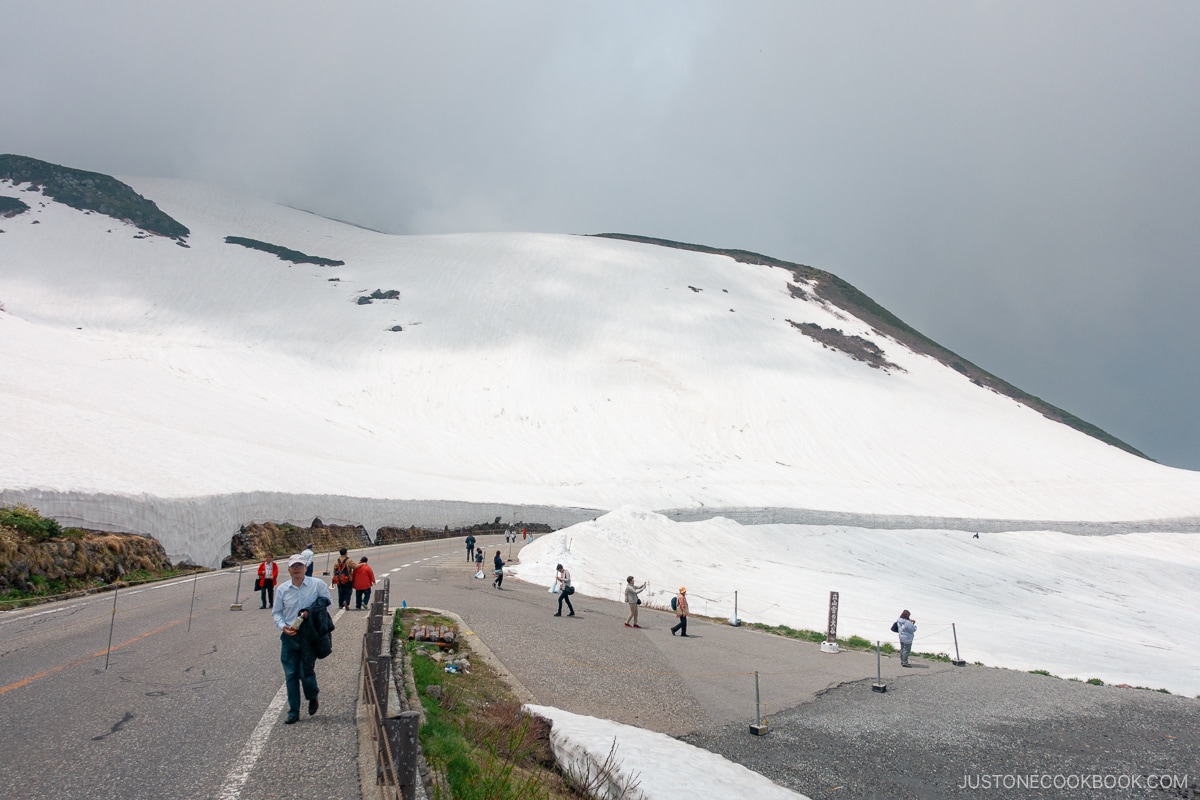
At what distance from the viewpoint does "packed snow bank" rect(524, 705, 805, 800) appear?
5902 millimetres

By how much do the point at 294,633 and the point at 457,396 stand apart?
200 feet

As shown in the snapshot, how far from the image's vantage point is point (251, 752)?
5461 mm

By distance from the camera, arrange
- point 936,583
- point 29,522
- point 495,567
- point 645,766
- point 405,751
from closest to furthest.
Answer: point 405,751, point 645,766, point 29,522, point 495,567, point 936,583

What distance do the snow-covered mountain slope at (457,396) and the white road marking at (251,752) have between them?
46.7 ft

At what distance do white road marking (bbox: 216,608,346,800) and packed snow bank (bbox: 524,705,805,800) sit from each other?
271 centimetres

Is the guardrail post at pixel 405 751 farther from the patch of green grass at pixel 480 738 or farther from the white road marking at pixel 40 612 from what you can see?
the white road marking at pixel 40 612

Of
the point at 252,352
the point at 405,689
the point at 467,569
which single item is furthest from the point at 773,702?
the point at 252,352

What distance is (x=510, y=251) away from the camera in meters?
102

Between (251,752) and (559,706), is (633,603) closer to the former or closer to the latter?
(559,706)

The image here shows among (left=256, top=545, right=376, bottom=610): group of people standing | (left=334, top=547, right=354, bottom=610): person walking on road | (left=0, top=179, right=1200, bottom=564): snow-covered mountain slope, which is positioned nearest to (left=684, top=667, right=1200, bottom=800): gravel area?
(left=256, top=545, right=376, bottom=610): group of people standing

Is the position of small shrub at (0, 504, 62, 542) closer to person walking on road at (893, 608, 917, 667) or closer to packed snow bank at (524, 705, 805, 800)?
packed snow bank at (524, 705, 805, 800)

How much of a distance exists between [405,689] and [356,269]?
97863mm

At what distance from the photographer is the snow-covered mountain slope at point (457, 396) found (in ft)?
92.3

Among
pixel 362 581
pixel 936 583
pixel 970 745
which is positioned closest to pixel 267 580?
pixel 362 581
